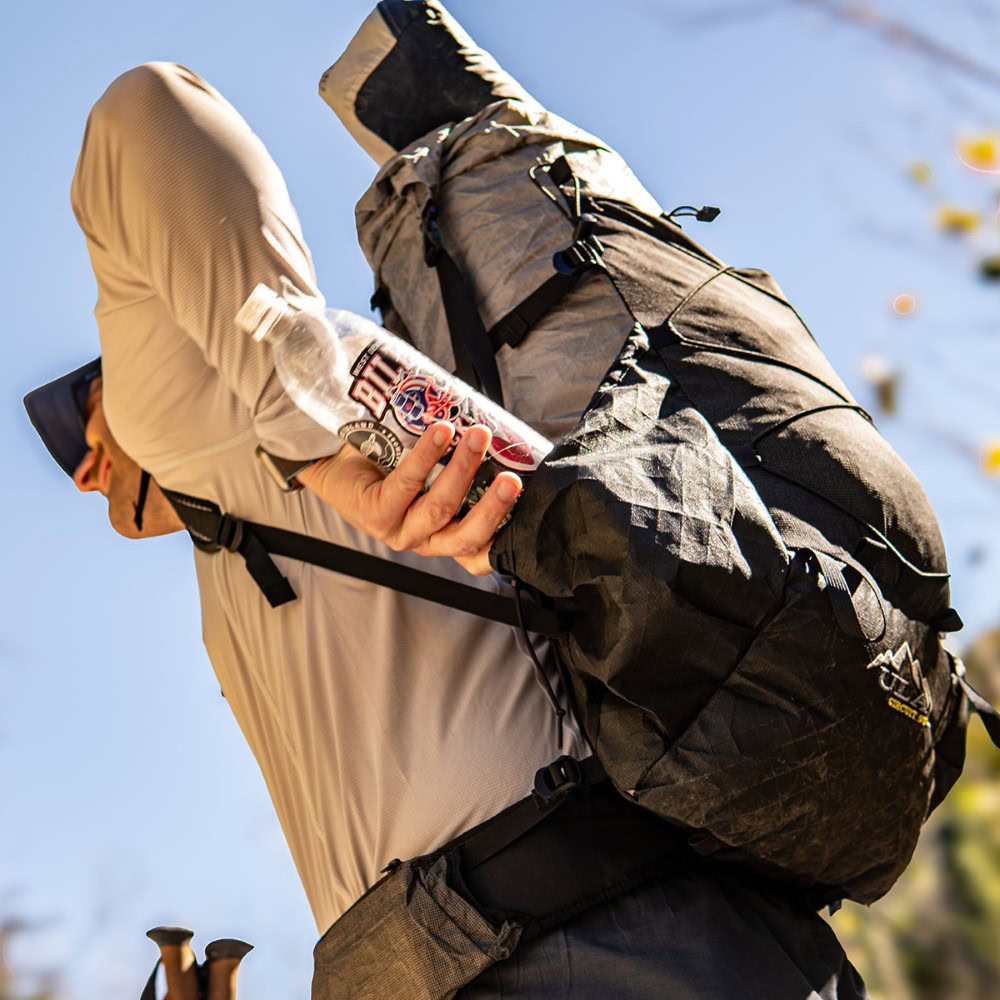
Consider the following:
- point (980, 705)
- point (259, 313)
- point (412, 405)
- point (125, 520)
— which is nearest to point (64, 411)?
point (125, 520)

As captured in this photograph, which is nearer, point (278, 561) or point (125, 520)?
point (278, 561)

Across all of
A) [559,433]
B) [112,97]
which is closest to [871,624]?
[559,433]

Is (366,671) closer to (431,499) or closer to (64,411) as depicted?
(431,499)

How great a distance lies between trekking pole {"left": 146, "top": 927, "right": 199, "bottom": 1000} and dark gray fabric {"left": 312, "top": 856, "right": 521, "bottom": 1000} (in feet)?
1.82

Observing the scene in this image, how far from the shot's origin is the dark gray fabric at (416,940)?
1.53 m

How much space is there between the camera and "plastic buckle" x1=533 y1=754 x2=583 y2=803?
1.60 meters

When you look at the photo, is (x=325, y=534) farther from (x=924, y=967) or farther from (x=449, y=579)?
(x=924, y=967)

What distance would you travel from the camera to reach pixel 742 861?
65.8 inches

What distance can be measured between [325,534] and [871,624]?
0.82 m

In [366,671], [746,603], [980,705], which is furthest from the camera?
[980,705]

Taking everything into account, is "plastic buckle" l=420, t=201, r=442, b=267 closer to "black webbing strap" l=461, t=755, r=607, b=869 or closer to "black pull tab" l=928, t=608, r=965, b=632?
"black webbing strap" l=461, t=755, r=607, b=869

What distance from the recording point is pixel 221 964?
7.01ft

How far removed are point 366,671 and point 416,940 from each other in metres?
0.40

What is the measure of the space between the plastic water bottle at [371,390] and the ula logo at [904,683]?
1.73ft
